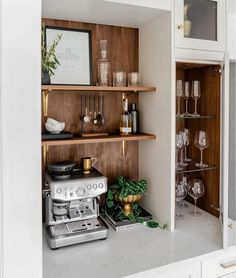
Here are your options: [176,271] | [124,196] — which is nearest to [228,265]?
[176,271]

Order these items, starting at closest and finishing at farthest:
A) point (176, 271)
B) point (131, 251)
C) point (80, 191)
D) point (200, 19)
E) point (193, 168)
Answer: point (176, 271) → point (131, 251) → point (80, 191) → point (200, 19) → point (193, 168)

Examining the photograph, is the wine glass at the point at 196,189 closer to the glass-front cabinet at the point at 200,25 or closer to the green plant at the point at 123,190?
the green plant at the point at 123,190

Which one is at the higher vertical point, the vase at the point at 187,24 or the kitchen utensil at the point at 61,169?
the vase at the point at 187,24

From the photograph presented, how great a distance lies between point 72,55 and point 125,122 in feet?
1.78

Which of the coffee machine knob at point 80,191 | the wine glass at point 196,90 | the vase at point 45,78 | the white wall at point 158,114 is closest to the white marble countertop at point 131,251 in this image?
the white wall at point 158,114

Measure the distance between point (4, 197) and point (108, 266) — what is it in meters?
0.81

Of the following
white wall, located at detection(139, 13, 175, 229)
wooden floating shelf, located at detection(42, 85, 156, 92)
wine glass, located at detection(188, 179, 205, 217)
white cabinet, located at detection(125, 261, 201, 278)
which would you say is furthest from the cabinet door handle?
wooden floating shelf, located at detection(42, 85, 156, 92)

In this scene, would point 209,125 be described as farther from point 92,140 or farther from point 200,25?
point 92,140

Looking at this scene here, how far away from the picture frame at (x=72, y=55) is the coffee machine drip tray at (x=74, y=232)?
84cm

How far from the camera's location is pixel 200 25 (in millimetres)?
1759

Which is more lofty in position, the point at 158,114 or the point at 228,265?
the point at 158,114

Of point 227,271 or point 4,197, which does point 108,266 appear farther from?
point 4,197

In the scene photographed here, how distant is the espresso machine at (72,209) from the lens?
1.57 meters

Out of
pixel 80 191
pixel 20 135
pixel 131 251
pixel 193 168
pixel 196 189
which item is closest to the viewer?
pixel 20 135
